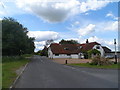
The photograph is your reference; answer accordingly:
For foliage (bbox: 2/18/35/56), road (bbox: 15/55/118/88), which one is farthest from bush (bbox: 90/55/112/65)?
foliage (bbox: 2/18/35/56)

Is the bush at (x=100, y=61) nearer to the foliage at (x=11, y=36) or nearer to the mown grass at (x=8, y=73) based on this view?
the mown grass at (x=8, y=73)

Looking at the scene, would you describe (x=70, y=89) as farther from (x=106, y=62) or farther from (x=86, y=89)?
(x=106, y=62)

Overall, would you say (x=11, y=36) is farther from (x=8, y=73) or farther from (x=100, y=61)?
(x=8, y=73)

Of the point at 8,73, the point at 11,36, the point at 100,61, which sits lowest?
the point at 8,73

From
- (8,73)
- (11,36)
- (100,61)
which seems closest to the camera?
→ (8,73)

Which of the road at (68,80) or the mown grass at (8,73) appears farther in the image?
the mown grass at (8,73)

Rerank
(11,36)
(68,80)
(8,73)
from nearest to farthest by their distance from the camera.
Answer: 1. (68,80)
2. (8,73)
3. (11,36)

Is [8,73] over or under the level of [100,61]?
under

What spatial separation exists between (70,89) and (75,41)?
384 feet

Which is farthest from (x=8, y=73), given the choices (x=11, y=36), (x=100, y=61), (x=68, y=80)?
(x=11, y=36)

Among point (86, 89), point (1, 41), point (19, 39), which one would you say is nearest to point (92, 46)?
point (19, 39)

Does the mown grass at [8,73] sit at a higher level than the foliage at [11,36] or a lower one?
lower

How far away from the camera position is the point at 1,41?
43906 millimetres

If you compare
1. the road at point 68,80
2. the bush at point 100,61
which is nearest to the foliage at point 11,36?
the bush at point 100,61
